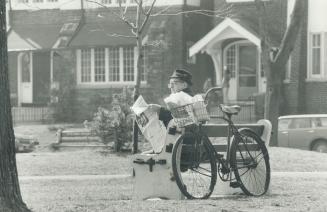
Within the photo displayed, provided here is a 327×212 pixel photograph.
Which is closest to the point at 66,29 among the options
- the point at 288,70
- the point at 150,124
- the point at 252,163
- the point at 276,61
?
the point at 288,70

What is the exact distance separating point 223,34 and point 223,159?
19997 millimetres

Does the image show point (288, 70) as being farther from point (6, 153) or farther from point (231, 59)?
point (6, 153)

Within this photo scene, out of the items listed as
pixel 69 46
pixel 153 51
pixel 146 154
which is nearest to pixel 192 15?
pixel 153 51

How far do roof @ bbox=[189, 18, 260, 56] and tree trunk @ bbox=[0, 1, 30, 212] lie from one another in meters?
20.6

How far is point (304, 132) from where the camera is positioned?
2225cm

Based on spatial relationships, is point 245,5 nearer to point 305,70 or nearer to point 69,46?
point 305,70

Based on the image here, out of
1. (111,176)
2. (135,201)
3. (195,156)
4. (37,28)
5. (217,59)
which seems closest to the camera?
(135,201)

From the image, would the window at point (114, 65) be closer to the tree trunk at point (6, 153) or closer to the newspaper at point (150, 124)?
the newspaper at point (150, 124)

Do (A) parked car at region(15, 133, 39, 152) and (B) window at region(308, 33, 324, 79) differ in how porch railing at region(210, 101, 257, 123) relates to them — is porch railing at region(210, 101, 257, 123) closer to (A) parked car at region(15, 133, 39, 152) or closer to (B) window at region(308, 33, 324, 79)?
(B) window at region(308, 33, 324, 79)

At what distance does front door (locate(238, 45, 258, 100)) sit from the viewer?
30.8 metres

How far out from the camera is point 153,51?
1180 inches

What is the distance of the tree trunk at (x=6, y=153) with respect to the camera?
7832 mm

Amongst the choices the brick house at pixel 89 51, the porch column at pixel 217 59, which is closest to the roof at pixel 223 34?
the porch column at pixel 217 59

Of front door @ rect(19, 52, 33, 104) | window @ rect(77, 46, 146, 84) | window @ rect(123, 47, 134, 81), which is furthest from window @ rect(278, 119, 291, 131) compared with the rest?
front door @ rect(19, 52, 33, 104)
